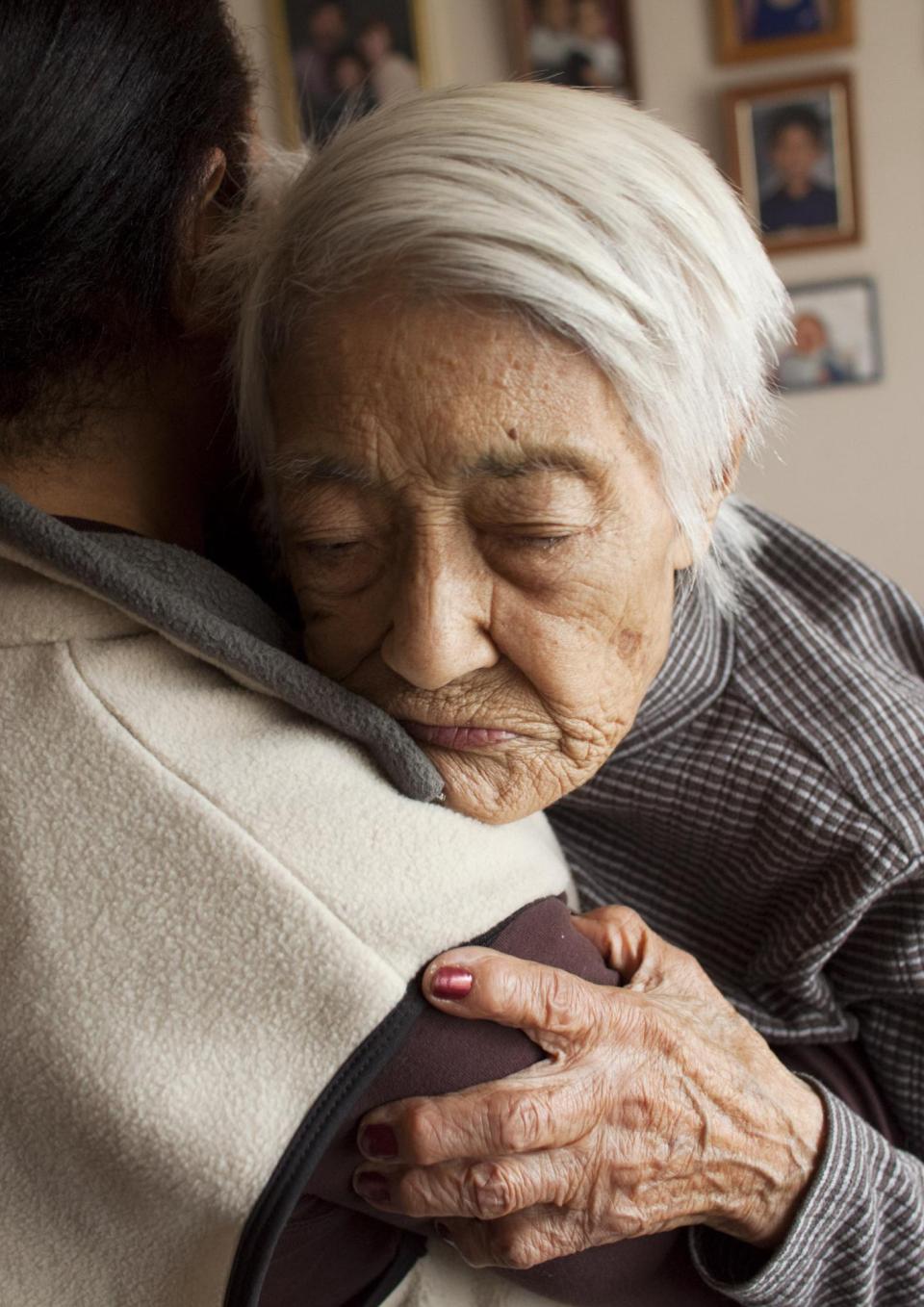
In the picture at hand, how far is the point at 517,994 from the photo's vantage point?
71 centimetres

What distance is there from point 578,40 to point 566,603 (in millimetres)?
2753

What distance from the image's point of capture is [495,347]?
765 mm

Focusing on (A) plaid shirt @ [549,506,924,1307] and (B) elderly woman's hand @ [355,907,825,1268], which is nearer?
(B) elderly woman's hand @ [355,907,825,1268]

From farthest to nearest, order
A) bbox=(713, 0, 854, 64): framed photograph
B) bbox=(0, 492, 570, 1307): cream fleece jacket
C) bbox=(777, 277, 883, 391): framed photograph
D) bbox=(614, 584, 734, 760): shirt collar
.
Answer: bbox=(777, 277, 883, 391): framed photograph, bbox=(713, 0, 854, 64): framed photograph, bbox=(614, 584, 734, 760): shirt collar, bbox=(0, 492, 570, 1307): cream fleece jacket

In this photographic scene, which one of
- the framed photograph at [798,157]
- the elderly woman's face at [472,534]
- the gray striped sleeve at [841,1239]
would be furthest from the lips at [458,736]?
the framed photograph at [798,157]

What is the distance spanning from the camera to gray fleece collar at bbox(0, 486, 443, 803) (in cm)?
65

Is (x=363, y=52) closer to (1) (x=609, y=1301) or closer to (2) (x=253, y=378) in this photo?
(2) (x=253, y=378)

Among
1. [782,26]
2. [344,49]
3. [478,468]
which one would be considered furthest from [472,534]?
[344,49]

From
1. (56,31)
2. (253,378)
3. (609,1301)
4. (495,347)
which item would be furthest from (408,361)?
(609,1301)

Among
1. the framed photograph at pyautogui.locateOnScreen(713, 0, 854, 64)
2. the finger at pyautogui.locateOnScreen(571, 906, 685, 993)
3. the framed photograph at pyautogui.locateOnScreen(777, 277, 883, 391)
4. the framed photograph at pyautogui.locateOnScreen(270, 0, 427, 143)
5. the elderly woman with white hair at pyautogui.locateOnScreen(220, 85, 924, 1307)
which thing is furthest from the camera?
the framed photograph at pyautogui.locateOnScreen(270, 0, 427, 143)

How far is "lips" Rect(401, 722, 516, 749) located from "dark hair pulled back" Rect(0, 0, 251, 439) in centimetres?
31

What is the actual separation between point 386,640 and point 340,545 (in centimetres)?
8

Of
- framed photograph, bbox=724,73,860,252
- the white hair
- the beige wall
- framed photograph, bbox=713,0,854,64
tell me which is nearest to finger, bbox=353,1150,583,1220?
the white hair

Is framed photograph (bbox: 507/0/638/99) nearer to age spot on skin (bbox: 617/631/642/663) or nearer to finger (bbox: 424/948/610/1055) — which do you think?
age spot on skin (bbox: 617/631/642/663)
